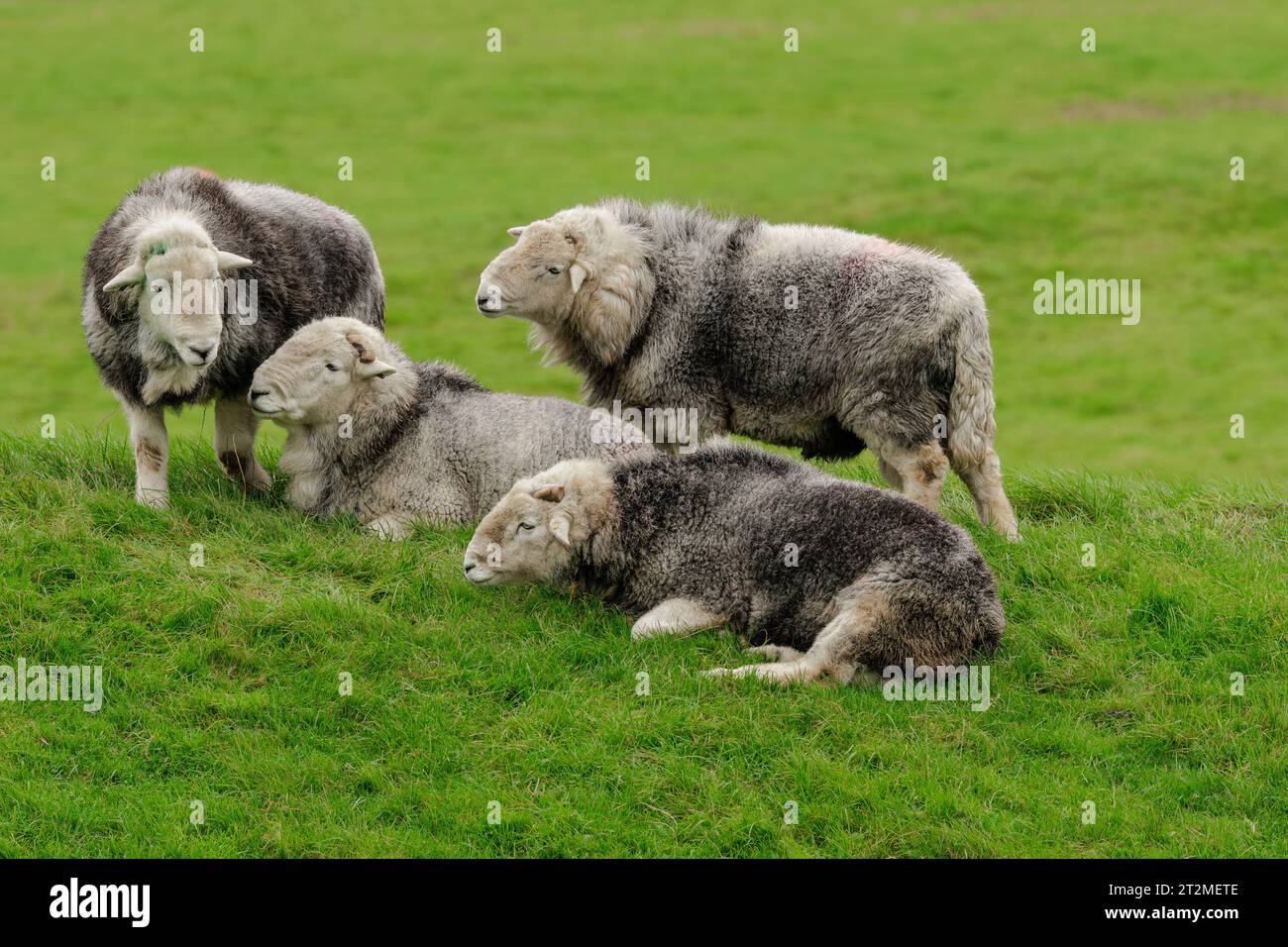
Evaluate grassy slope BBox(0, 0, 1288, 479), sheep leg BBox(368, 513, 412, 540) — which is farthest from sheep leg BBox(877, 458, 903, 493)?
grassy slope BBox(0, 0, 1288, 479)

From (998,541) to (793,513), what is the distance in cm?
171

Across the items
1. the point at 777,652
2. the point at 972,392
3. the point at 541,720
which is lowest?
the point at 541,720

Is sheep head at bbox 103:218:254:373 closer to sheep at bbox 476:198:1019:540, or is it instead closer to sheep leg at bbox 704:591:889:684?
sheep at bbox 476:198:1019:540

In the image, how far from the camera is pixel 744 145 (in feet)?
109

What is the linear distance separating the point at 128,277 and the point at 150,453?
44.3 inches

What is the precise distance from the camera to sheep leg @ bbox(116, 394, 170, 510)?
9445 millimetres

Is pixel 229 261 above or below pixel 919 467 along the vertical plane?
above

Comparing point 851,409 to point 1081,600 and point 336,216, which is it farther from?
point 336,216

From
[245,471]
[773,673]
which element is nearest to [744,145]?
[245,471]

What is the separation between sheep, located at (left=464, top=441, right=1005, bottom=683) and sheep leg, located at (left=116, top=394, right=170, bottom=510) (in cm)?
226

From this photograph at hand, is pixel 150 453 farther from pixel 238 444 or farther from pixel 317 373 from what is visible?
pixel 317 373

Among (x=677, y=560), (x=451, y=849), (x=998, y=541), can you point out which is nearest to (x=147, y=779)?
(x=451, y=849)

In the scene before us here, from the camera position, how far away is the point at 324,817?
22.4 ft

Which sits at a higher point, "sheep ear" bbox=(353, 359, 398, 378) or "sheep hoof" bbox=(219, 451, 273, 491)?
"sheep ear" bbox=(353, 359, 398, 378)
